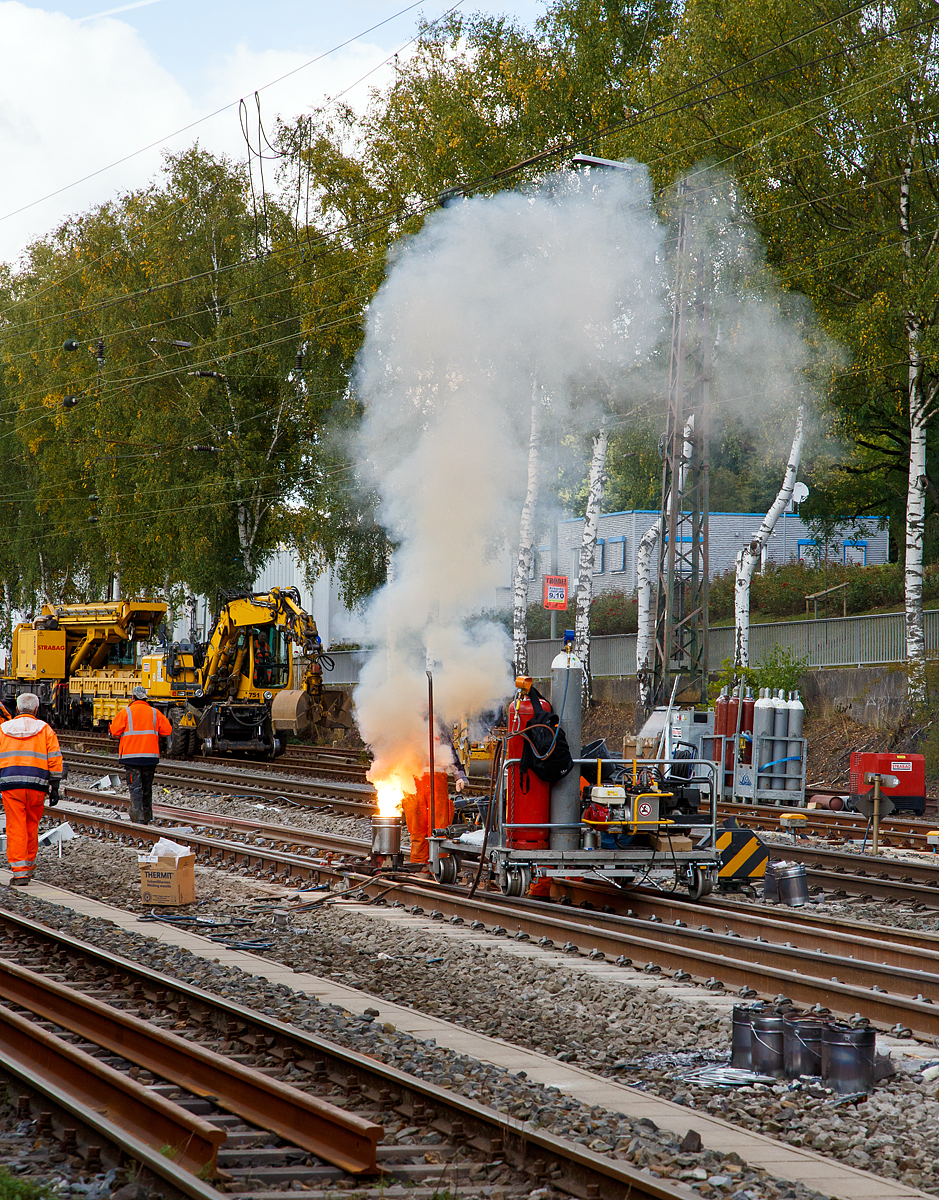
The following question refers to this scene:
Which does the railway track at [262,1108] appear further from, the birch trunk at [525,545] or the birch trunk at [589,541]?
the birch trunk at [589,541]

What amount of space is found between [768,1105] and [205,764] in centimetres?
2234

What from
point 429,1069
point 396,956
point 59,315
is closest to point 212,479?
point 59,315

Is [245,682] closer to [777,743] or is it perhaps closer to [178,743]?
[178,743]

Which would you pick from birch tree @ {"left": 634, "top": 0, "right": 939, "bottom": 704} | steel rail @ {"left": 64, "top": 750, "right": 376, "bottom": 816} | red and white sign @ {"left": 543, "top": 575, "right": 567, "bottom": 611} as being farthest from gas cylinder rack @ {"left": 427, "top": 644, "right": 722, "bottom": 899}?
birch tree @ {"left": 634, "top": 0, "right": 939, "bottom": 704}

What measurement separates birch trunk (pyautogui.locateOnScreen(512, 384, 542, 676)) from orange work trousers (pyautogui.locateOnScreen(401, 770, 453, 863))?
43.2ft

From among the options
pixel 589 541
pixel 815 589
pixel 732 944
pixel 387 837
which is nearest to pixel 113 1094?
pixel 732 944

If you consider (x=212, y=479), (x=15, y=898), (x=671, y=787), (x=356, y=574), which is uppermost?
(x=212, y=479)

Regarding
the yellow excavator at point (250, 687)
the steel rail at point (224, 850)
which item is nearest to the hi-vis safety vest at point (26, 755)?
the steel rail at point (224, 850)

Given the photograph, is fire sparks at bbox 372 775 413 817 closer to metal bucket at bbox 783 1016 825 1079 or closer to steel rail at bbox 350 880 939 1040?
steel rail at bbox 350 880 939 1040

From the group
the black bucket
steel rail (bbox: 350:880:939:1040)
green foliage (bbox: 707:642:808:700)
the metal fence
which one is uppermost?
the metal fence

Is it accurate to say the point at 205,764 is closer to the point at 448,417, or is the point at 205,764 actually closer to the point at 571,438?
the point at 571,438

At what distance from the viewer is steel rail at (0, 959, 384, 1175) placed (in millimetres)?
5418

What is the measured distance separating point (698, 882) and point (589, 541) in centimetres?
1693

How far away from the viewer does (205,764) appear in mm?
27516
